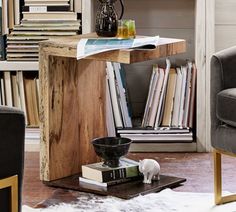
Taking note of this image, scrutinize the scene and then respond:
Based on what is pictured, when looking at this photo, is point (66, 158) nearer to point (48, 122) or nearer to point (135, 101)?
point (48, 122)

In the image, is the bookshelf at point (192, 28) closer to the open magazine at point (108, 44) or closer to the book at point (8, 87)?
the book at point (8, 87)

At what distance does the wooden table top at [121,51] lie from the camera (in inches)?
109

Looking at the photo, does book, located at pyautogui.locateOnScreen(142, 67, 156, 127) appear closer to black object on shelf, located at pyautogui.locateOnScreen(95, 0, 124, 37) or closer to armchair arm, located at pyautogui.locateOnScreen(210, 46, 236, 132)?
black object on shelf, located at pyautogui.locateOnScreen(95, 0, 124, 37)

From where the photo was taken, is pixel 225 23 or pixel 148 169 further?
pixel 225 23

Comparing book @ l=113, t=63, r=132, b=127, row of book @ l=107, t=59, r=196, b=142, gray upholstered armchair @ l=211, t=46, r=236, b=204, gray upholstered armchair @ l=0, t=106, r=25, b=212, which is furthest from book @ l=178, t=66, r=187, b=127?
gray upholstered armchair @ l=0, t=106, r=25, b=212

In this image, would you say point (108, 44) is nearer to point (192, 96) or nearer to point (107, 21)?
point (107, 21)

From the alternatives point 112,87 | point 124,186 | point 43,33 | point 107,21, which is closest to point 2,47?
point 43,33

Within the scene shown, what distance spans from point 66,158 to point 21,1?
1.02 metres

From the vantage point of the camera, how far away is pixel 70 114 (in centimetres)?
322

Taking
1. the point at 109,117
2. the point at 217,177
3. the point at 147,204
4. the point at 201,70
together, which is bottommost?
the point at 147,204

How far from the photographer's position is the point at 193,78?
3709mm

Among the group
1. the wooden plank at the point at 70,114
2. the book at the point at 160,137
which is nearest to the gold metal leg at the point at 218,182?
the wooden plank at the point at 70,114

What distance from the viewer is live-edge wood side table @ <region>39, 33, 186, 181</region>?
310cm

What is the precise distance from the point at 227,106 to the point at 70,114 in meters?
0.88
